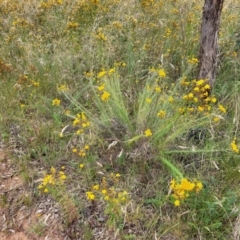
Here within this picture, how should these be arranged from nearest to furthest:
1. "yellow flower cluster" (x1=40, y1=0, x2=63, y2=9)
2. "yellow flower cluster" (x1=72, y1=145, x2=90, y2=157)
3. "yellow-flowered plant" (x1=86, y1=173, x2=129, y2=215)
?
"yellow-flowered plant" (x1=86, y1=173, x2=129, y2=215) < "yellow flower cluster" (x1=72, y1=145, x2=90, y2=157) < "yellow flower cluster" (x1=40, y1=0, x2=63, y2=9)

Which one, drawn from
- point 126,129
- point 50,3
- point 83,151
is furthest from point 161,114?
point 50,3

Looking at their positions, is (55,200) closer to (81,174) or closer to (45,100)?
(81,174)

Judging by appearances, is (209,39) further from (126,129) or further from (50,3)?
(50,3)

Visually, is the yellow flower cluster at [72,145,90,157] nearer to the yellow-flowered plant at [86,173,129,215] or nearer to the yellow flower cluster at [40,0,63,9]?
the yellow-flowered plant at [86,173,129,215]

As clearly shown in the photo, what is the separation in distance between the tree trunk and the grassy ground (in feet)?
0.61

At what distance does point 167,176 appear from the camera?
245cm

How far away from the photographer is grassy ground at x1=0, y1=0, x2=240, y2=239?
7.30 feet

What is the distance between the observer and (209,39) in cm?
297

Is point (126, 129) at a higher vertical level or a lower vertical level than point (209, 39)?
lower

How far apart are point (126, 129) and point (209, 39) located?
113 cm

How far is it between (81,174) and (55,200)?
0.28 metres

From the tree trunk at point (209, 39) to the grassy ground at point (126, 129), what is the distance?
186 millimetres

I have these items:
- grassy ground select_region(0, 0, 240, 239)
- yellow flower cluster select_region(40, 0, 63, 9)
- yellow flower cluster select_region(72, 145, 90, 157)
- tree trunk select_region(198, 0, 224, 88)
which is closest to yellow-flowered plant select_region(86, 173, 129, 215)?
grassy ground select_region(0, 0, 240, 239)

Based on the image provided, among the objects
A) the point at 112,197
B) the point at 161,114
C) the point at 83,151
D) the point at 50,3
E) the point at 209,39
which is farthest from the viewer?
the point at 50,3
